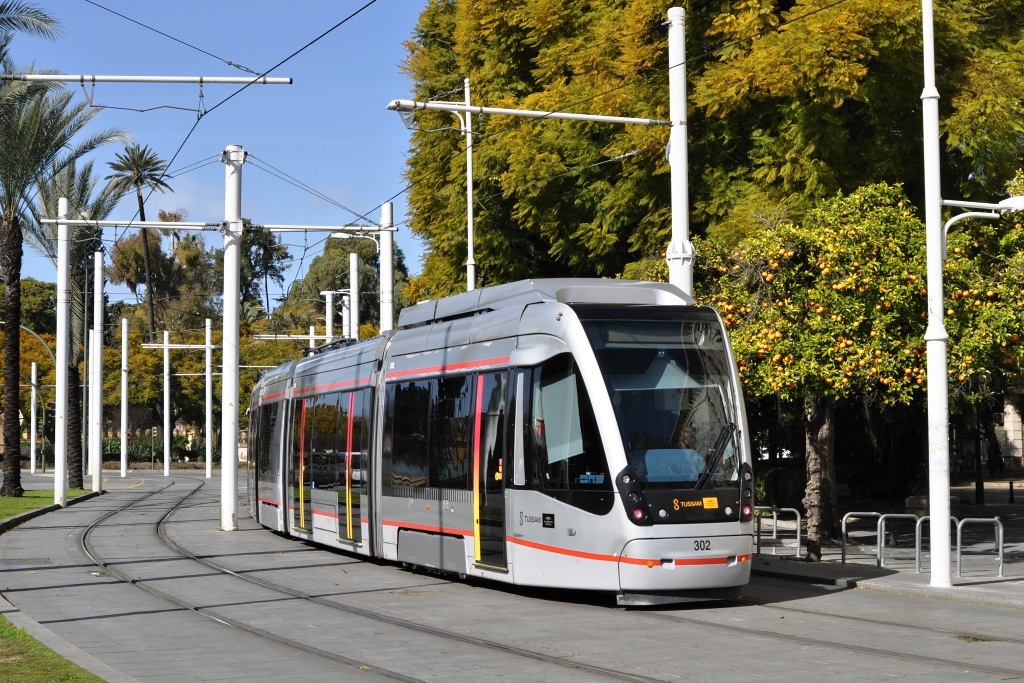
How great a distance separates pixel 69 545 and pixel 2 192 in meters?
16.9

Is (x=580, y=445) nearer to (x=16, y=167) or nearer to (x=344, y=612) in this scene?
(x=344, y=612)

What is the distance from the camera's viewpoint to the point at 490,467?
603 inches

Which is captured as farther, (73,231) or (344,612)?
(73,231)

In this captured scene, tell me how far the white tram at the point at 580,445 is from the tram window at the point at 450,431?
0.08ft

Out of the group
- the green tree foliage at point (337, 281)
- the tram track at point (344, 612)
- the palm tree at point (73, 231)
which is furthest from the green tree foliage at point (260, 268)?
the tram track at point (344, 612)

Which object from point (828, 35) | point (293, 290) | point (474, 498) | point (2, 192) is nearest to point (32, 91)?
point (2, 192)

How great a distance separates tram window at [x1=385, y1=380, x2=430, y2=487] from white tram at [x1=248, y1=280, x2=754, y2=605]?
38 millimetres

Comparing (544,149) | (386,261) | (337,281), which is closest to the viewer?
(544,149)

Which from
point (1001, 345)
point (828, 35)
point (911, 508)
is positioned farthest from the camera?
point (911, 508)

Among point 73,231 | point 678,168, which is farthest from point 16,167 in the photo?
point 678,168

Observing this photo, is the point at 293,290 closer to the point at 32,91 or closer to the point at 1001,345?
the point at 32,91

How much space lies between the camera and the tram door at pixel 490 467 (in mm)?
15039

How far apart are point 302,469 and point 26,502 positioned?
14.4 m

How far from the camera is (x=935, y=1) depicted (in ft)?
71.7
